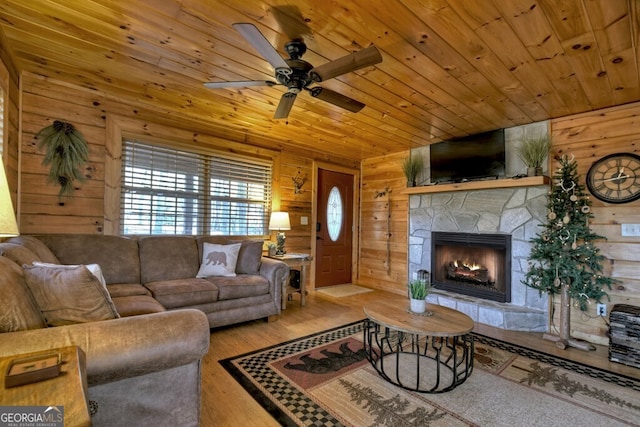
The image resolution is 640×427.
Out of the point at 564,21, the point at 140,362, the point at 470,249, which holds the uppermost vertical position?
the point at 564,21

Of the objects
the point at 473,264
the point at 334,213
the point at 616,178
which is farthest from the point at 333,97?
the point at 334,213

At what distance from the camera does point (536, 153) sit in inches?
132

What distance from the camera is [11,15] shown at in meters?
1.92

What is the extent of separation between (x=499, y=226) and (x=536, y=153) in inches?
Answer: 37.6

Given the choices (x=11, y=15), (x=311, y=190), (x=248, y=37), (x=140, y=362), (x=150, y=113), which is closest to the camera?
(x=140, y=362)


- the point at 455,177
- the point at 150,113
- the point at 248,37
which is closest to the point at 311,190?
the point at 455,177

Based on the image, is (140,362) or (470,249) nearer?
(140,362)

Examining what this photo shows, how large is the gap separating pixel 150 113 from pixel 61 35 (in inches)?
52.9

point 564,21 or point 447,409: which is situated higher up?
point 564,21

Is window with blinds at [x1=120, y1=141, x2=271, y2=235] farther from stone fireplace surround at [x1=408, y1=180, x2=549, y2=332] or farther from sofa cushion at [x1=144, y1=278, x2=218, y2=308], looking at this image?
stone fireplace surround at [x1=408, y1=180, x2=549, y2=332]

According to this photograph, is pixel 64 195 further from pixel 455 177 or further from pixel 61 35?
pixel 455 177

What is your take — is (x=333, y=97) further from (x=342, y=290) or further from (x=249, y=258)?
(x=342, y=290)

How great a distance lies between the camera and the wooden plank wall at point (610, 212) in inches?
113

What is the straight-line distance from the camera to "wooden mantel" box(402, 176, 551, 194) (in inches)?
130
